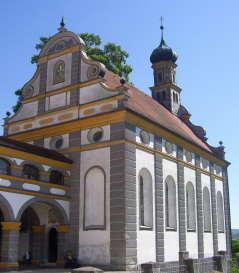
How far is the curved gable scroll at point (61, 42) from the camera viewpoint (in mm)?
25016

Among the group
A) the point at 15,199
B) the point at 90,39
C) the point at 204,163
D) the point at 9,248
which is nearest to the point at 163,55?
the point at 90,39

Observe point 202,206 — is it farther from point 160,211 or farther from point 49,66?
point 49,66

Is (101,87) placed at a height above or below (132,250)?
above

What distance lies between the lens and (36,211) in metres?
22.5

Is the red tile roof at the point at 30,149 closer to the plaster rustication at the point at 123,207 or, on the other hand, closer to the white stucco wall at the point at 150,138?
the plaster rustication at the point at 123,207

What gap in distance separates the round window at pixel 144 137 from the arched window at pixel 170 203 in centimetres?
330

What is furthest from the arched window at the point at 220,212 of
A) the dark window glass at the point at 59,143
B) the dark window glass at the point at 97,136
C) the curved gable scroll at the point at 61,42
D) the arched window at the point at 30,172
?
the arched window at the point at 30,172

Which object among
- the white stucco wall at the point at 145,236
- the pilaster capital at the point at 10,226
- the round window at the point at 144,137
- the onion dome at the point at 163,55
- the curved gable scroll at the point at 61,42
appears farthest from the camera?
the onion dome at the point at 163,55

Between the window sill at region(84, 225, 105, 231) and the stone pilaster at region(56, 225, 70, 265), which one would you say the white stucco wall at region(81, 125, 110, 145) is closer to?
the window sill at region(84, 225, 105, 231)

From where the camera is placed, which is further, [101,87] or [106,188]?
[101,87]

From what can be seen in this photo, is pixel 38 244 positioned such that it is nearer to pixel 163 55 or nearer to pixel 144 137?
pixel 144 137

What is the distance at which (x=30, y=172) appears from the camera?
2059 centimetres

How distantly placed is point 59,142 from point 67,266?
7635 millimetres

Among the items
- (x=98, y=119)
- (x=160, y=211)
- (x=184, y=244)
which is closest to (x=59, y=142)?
(x=98, y=119)
